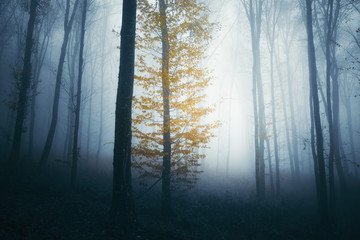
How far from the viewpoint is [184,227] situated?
5.93m

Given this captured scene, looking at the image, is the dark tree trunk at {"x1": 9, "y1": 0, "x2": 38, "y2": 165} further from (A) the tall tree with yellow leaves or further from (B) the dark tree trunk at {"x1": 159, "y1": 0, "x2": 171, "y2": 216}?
(B) the dark tree trunk at {"x1": 159, "y1": 0, "x2": 171, "y2": 216}

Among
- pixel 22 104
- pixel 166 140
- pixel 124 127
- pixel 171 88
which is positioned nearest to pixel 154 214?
pixel 166 140

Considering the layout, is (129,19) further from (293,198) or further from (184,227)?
(293,198)

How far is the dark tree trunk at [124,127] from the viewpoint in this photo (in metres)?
4.23

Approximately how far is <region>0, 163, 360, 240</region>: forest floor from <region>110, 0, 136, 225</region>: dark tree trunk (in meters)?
0.60

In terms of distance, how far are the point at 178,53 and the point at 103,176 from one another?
9544 mm

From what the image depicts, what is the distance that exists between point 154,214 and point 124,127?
4.34m

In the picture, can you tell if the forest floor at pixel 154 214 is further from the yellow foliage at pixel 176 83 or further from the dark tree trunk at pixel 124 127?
the yellow foliage at pixel 176 83

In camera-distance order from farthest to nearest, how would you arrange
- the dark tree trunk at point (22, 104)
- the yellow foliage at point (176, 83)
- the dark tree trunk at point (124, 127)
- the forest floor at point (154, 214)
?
the dark tree trunk at point (22, 104) → the yellow foliage at point (176, 83) → the dark tree trunk at point (124, 127) → the forest floor at point (154, 214)

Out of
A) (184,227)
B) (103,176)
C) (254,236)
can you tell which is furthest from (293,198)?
(103,176)

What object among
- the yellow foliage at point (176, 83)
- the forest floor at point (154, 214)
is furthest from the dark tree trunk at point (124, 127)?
the yellow foliage at point (176, 83)

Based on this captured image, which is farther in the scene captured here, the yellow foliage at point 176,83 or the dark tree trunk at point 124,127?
the yellow foliage at point 176,83

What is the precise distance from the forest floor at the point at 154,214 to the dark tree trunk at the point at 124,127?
1.96 ft

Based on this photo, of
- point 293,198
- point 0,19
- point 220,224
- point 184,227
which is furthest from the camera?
point 0,19
